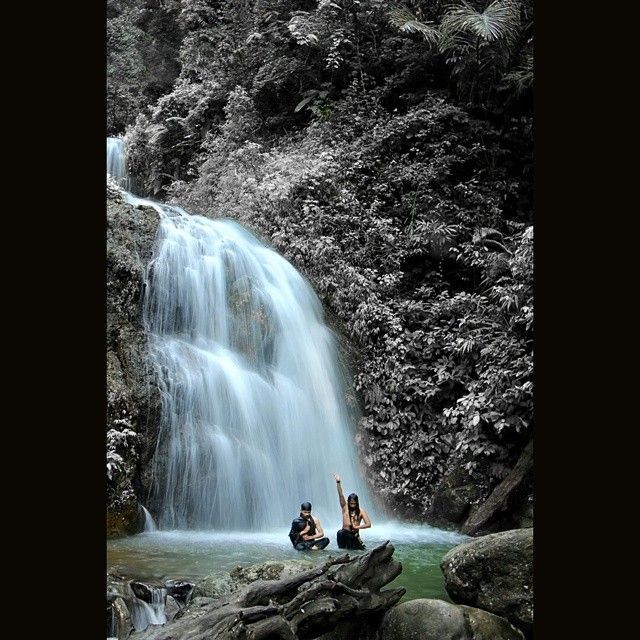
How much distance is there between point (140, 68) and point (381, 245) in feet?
44.2

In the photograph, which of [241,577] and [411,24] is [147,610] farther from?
[411,24]

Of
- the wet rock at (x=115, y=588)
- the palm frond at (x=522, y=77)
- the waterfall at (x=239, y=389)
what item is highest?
the palm frond at (x=522, y=77)

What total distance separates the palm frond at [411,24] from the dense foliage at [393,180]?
5cm

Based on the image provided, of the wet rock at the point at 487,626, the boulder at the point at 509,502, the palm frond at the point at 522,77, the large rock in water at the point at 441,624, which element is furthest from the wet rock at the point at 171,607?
the palm frond at the point at 522,77

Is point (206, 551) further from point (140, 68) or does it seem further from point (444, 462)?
point (140, 68)

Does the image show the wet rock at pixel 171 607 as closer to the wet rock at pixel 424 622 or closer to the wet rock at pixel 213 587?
the wet rock at pixel 213 587

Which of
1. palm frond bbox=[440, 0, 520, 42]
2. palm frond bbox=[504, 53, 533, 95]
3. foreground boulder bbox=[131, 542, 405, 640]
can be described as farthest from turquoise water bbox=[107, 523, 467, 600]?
palm frond bbox=[440, 0, 520, 42]

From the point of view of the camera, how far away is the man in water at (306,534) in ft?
25.1

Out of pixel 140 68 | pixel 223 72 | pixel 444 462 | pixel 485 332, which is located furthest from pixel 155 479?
pixel 140 68

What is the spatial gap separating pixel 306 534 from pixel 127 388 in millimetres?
3185

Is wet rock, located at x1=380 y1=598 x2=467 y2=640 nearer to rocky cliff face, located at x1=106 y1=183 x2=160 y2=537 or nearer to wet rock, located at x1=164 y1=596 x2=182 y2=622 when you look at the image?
wet rock, located at x1=164 y1=596 x2=182 y2=622

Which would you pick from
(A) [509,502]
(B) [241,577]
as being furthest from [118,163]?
(B) [241,577]

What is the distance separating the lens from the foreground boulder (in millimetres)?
4227

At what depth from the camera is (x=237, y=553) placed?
7383 mm
